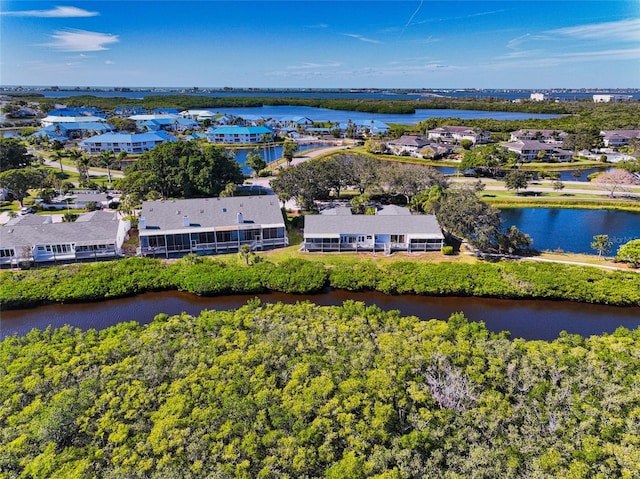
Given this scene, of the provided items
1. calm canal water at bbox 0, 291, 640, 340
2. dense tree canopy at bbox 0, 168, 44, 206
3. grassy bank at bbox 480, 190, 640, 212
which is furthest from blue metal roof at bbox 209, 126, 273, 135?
calm canal water at bbox 0, 291, 640, 340

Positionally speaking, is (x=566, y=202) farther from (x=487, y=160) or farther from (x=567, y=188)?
(x=487, y=160)

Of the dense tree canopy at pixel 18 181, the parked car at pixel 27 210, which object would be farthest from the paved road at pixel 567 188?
the dense tree canopy at pixel 18 181

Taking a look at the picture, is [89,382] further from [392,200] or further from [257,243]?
[392,200]

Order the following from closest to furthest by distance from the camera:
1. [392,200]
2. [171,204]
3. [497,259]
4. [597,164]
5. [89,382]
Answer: [89,382] → [497,259] → [171,204] → [392,200] → [597,164]

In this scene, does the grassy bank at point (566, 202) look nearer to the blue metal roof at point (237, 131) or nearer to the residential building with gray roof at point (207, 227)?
the residential building with gray roof at point (207, 227)

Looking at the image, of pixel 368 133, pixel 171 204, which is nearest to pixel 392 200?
pixel 171 204

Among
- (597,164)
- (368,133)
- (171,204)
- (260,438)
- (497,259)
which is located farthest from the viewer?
(368,133)

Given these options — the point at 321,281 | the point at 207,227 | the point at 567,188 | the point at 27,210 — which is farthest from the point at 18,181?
the point at 567,188

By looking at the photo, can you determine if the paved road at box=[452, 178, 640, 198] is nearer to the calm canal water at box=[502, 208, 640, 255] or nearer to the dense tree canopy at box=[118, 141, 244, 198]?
the calm canal water at box=[502, 208, 640, 255]
